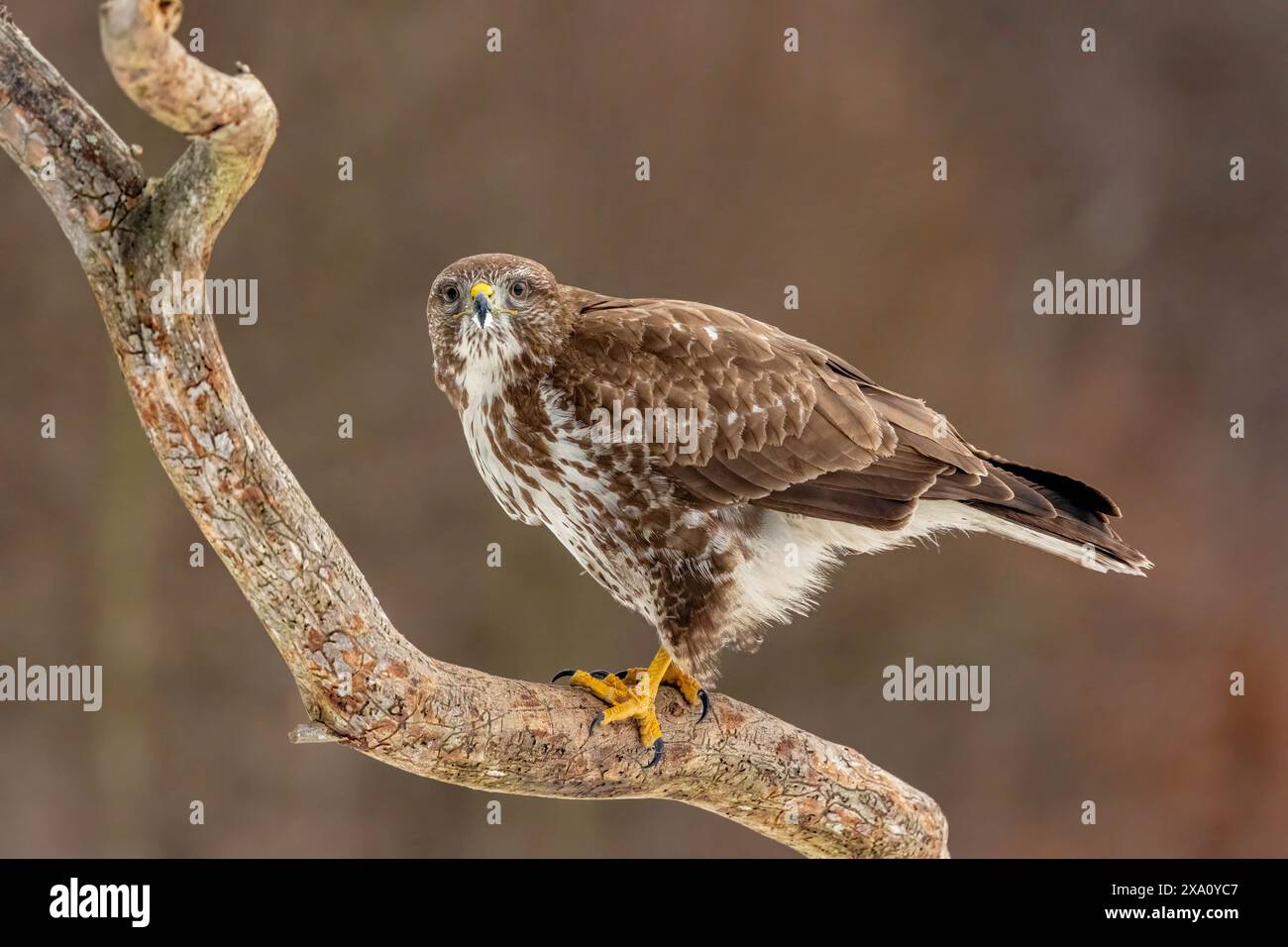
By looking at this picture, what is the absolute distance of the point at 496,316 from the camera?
3615 millimetres

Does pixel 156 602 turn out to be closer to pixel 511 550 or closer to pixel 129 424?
pixel 129 424

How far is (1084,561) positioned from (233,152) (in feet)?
8.42

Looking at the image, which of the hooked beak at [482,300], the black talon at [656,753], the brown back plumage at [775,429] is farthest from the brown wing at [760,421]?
the black talon at [656,753]

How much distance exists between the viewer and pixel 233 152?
2.70 metres

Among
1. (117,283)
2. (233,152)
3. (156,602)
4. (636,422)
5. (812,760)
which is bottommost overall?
(812,760)

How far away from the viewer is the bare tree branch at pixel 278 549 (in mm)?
2729

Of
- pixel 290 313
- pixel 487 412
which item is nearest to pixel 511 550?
pixel 290 313

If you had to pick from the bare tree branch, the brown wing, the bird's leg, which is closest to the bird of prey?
the brown wing

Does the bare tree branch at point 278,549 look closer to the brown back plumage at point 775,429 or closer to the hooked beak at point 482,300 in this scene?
the hooked beak at point 482,300

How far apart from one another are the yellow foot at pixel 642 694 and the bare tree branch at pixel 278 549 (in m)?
0.05

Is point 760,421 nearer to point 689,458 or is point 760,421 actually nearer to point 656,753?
point 689,458

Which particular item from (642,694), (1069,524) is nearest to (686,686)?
(642,694)

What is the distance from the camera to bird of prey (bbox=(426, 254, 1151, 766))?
3.65 metres

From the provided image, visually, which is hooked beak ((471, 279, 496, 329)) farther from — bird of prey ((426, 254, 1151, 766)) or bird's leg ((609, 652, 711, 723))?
bird's leg ((609, 652, 711, 723))
